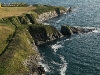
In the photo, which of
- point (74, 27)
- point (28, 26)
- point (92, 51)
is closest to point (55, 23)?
point (74, 27)

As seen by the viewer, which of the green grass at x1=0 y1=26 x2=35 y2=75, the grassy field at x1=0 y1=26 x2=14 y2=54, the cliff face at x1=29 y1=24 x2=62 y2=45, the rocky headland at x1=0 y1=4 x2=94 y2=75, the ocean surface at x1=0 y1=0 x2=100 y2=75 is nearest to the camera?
the green grass at x1=0 y1=26 x2=35 y2=75

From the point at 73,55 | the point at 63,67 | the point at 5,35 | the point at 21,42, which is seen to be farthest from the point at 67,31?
the point at 63,67

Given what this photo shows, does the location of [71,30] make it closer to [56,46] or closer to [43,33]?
[43,33]

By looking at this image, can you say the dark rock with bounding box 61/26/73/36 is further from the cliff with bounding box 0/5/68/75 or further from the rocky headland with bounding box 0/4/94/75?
the cliff with bounding box 0/5/68/75

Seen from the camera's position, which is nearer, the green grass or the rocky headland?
the green grass

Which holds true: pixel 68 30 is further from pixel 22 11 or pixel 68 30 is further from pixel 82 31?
pixel 22 11

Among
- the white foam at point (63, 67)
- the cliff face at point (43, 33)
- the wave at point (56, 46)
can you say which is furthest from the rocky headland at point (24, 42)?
the white foam at point (63, 67)

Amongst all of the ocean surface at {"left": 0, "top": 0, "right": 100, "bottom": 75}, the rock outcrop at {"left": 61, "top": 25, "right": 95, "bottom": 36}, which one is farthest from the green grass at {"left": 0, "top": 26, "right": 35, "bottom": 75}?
the rock outcrop at {"left": 61, "top": 25, "right": 95, "bottom": 36}

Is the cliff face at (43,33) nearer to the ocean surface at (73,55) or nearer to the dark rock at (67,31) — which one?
the ocean surface at (73,55)
